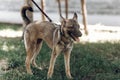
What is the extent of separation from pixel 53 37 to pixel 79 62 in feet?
4.84

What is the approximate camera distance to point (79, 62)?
29.7 feet

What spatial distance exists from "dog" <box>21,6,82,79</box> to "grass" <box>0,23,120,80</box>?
0.29 meters

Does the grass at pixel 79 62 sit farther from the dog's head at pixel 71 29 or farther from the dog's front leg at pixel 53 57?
the dog's head at pixel 71 29

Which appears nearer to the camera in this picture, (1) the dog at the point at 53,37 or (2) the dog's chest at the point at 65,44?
(1) the dog at the point at 53,37

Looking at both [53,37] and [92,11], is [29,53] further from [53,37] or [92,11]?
[92,11]

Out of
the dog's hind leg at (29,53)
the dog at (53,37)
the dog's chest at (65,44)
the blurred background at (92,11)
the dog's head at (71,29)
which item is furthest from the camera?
the blurred background at (92,11)

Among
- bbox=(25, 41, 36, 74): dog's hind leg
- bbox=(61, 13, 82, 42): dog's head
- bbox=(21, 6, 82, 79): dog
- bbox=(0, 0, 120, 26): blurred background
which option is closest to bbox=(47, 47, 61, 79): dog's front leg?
bbox=(21, 6, 82, 79): dog

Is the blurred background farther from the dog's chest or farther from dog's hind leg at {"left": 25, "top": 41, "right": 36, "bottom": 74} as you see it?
the dog's chest

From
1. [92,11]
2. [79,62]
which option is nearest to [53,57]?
[79,62]

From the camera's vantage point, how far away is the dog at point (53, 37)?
7301 millimetres

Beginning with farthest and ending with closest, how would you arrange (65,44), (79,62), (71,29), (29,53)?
(79,62) → (29,53) → (65,44) → (71,29)

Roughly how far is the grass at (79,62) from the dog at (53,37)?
0.29 m

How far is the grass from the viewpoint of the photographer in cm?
815

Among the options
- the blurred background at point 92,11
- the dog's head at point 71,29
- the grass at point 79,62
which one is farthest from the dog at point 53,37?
the blurred background at point 92,11
